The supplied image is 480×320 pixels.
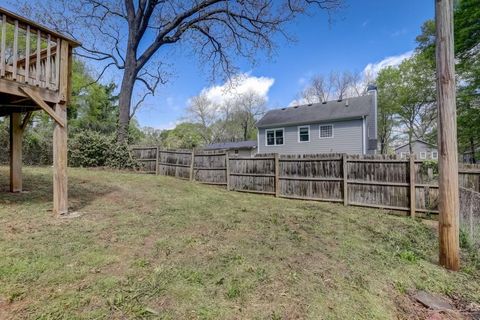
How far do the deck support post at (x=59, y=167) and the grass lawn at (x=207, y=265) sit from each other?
27 centimetres

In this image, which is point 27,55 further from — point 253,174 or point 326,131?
point 326,131

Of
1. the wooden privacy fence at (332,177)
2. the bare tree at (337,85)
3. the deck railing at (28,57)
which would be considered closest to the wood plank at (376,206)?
the wooden privacy fence at (332,177)

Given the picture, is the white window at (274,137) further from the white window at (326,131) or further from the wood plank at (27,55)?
the wood plank at (27,55)

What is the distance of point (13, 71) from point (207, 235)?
3.82 metres

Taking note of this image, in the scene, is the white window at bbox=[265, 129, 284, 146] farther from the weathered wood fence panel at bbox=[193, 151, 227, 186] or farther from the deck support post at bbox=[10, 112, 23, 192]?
the deck support post at bbox=[10, 112, 23, 192]

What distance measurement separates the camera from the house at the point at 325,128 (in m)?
15.0

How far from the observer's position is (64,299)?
2.13m

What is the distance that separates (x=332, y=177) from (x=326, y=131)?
952cm

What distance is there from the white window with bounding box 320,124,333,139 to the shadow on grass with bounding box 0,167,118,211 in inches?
517

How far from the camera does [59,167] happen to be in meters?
4.20

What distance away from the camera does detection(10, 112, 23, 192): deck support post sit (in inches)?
208

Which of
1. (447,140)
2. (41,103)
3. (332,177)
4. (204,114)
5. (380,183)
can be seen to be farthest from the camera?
(204,114)

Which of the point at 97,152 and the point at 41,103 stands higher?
the point at 41,103

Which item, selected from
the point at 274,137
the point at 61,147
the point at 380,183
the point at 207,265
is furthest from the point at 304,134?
the point at 207,265
